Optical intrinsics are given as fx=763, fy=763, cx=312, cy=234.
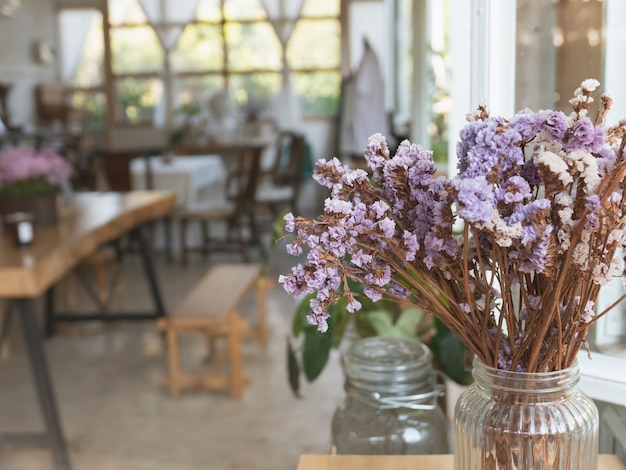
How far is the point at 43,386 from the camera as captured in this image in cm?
271

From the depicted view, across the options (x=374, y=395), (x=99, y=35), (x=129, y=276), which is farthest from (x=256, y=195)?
(x=374, y=395)

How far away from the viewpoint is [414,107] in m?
4.16

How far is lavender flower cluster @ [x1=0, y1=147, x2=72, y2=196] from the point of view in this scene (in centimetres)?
335

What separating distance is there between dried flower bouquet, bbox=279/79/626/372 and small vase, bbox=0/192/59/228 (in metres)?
2.89

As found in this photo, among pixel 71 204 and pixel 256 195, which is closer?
pixel 71 204

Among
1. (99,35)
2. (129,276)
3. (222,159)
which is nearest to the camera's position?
(129,276)

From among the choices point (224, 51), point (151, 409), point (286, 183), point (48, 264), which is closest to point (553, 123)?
point (48, 264)

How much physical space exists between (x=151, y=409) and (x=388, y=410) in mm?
2312

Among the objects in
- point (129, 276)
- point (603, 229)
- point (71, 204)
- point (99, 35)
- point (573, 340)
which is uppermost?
point (99, 35)

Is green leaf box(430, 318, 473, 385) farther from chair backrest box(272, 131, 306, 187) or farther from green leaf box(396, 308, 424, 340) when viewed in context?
chair backrest box(272, 131, 306, 187)

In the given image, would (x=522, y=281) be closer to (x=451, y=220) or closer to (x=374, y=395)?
(x=451, y=220)

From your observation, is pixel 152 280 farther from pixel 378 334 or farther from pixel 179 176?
pixel 378 334

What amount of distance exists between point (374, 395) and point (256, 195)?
5.92 metres

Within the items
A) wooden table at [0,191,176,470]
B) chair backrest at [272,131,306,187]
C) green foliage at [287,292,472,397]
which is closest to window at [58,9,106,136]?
chair backrest at [272,131,306,187]
